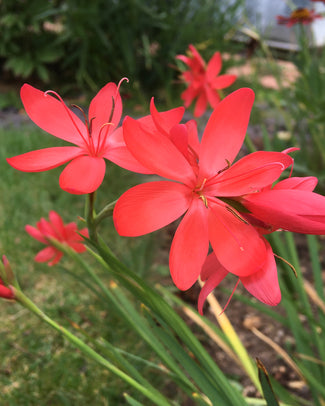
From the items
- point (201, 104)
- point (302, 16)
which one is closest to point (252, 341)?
point (201, 104)

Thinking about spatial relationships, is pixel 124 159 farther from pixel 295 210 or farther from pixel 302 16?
pixel 302 16

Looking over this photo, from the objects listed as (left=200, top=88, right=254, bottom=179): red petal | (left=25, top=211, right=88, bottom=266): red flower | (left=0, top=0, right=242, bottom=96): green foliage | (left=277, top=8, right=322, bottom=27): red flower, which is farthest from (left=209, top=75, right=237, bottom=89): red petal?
(left=0, top=0, right=242, bottom=96): green foliage

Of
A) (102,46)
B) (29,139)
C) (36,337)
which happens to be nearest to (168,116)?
(36,337)

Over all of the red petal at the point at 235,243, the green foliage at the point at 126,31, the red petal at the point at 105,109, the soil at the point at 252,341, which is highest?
the red petal at the point at 105,109

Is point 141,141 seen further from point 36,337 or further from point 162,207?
point 36,337

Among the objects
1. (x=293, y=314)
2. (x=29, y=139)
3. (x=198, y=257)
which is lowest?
(x=29, y=139)

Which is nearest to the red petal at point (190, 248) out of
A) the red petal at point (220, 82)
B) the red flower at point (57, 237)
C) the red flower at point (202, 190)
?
the red flower at point (202, 190)

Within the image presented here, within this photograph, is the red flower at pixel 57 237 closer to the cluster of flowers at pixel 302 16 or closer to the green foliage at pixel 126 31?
the cluster of flowers at pixel 302 16
